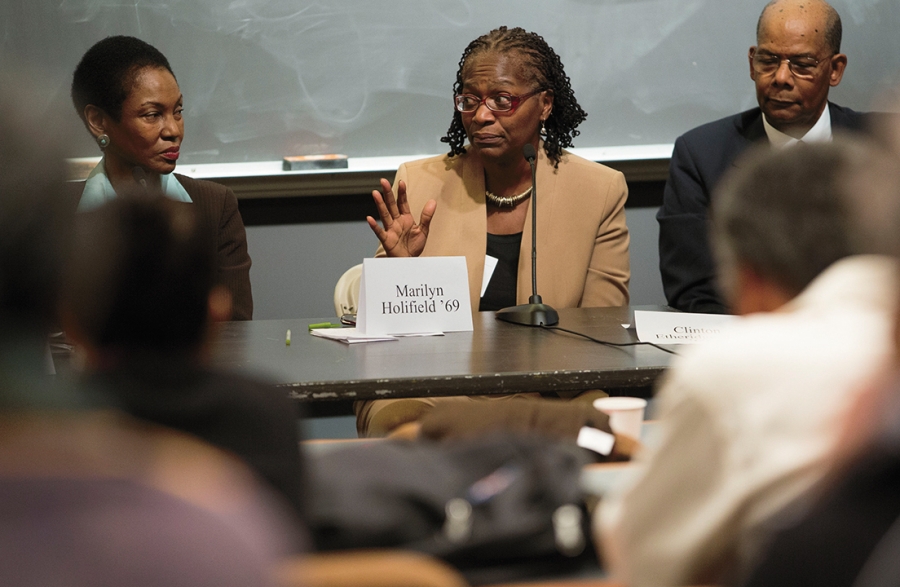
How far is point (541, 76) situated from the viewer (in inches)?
121

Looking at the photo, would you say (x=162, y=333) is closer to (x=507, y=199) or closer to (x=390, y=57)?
(x=507, y=199)

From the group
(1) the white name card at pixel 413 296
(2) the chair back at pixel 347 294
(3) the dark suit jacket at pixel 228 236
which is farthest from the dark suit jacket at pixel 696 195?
(3) the dark suit jacket at pixel 228 236

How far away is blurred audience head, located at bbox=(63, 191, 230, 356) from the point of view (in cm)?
92

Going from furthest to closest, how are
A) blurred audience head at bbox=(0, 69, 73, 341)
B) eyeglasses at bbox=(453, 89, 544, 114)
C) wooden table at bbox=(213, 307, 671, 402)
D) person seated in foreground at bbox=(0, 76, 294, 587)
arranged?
eyeglasses at bbox=(453, 89, 544, 114) → wooden table at bbox=(213, 307, 671, 402) → blurred audience head at bbox=(0, 69, 73, 341) → person seated in foreground at bbox=(0, 76, 294, 587)

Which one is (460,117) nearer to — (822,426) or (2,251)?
(822,426)

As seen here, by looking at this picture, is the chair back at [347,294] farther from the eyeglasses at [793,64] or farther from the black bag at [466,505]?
the black bag at [466,505]

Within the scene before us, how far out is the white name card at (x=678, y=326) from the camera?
2.24 metres

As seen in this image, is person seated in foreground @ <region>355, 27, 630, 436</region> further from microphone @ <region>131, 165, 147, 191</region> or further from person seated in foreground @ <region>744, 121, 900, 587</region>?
person seated in foreground @ <region>744, 121, 900, 587</region>

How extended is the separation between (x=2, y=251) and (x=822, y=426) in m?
0.77

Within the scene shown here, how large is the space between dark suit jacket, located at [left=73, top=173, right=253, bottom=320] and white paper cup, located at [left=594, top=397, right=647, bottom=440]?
1.52 m

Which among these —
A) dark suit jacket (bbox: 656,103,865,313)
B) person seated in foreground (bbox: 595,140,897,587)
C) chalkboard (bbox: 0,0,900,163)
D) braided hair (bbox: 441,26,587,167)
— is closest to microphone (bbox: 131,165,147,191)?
chalkboard (bbox: 0,0,900,163)

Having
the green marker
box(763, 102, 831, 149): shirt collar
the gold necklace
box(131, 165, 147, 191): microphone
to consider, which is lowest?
the green marker

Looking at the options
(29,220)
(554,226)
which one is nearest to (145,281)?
(29,220)

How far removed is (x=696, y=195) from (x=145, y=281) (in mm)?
2249
